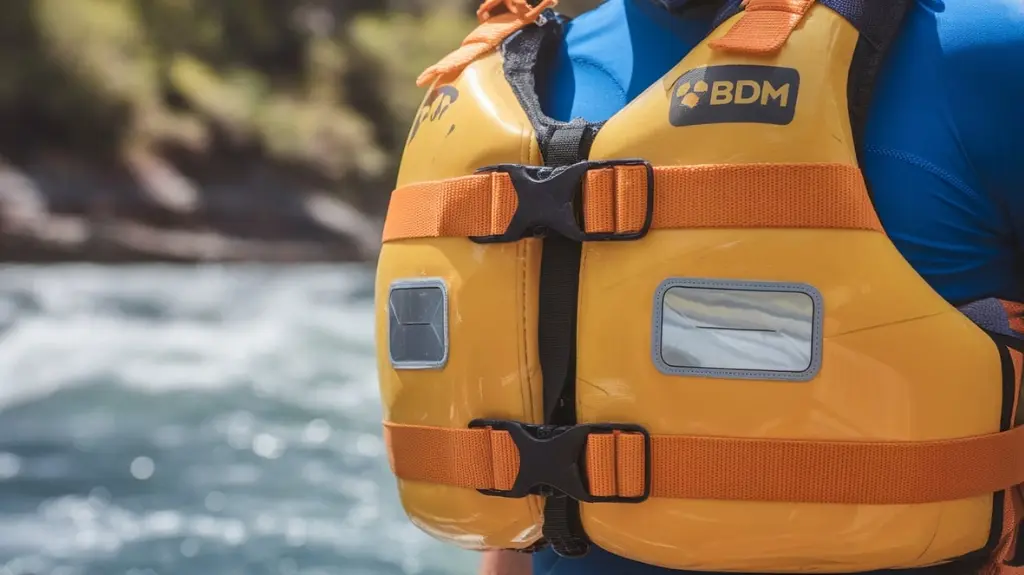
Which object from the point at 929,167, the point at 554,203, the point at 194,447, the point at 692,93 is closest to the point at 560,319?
the point at 554,203

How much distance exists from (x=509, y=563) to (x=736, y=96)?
0.75 m

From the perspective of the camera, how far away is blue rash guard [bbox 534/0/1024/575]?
111cm

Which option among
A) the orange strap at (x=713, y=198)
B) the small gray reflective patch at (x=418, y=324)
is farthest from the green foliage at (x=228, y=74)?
the orange strap at (x=713, y=198)

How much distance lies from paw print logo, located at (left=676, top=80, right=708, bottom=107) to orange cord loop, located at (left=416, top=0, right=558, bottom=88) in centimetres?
34

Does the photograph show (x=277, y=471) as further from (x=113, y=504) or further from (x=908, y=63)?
(x=908, y=63)

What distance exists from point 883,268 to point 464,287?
1.48 ft

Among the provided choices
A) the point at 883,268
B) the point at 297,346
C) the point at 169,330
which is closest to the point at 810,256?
the point at 883,268

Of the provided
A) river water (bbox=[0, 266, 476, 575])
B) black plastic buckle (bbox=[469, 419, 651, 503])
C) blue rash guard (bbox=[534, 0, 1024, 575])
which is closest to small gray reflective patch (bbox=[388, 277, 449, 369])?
black plastic buckle (bbox=[469, 419, 651, 503])

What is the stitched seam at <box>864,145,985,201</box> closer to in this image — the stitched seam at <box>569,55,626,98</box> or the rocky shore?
the stitched seam at <box>569,55,626,98</box>

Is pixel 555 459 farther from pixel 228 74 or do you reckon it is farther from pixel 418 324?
pixel 228 74

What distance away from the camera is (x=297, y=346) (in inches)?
319

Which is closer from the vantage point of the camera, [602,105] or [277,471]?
[602,105]

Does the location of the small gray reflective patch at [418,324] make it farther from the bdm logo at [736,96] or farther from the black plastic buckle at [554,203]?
the bdm logo at [736,96]

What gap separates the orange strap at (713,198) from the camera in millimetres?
1122
